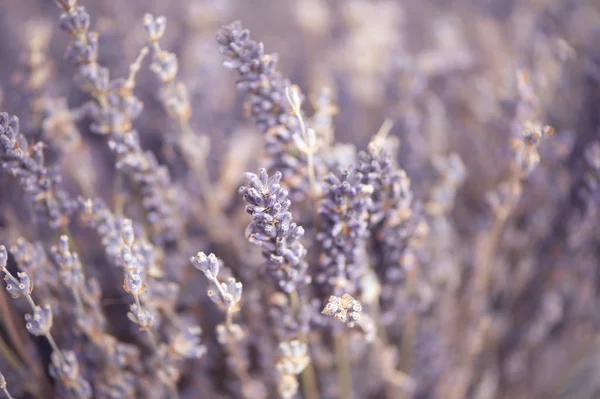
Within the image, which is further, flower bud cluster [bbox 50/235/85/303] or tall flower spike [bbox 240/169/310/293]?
flower bud cluster [bbox 50/235/85/303]

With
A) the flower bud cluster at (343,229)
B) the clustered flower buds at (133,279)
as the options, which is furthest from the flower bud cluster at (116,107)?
the flower bud cluster at (343,229)

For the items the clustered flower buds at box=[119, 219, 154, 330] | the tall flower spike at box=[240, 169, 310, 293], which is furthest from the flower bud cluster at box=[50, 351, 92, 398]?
the tall flower spike at box=[240, 169, 310, 293]

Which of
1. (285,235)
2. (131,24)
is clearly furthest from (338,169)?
(131,24)

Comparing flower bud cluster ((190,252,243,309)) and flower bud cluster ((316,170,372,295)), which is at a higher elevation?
flower bud cluster ((316,170,372,295))

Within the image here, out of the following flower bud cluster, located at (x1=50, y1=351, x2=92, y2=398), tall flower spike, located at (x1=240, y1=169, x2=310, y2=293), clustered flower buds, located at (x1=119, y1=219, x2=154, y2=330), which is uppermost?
tall flower spike, located at (x1=240, y1=169, x2=310, y2=293)

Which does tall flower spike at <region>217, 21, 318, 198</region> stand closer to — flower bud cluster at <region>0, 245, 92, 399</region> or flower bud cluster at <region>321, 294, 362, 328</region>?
flower bud cluster at <region>321, 294, 362, 328</region>

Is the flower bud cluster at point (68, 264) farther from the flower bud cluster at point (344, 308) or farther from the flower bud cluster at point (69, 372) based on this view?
the flower bud cluster at point (344, 308)

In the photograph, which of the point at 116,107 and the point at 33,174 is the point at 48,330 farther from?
the point at 116,107

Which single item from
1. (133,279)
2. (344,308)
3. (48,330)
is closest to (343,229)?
(344,308)
